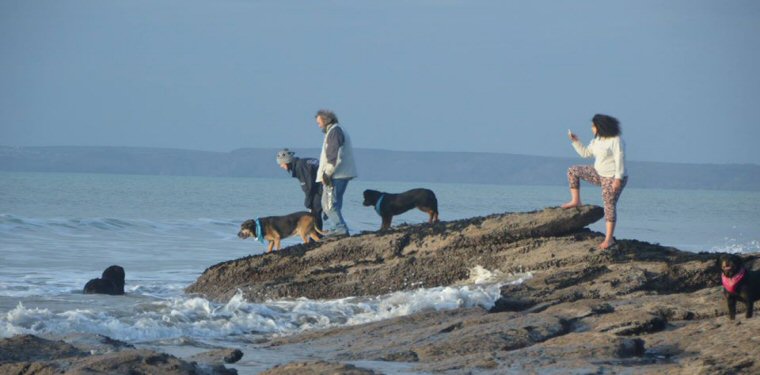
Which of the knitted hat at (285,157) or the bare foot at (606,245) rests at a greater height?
the knitted hat at (285,157)

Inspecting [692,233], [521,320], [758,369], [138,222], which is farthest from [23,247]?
[692,233]

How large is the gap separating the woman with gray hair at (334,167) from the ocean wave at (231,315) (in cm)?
290

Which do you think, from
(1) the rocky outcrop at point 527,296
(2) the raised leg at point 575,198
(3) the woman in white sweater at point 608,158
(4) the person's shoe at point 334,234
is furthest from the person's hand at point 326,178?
(3) the woman in white sweater at point 608,158

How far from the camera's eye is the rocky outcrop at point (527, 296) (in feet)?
27.2

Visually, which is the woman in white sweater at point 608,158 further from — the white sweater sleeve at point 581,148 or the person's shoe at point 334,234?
the person's shoe at point 334,234

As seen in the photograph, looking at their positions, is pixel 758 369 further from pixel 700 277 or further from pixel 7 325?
pixel 7 325

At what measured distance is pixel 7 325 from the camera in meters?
11.5

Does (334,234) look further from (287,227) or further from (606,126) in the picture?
(606,126)

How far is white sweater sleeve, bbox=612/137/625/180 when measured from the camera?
43.1 feet

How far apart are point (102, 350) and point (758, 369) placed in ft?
16.2

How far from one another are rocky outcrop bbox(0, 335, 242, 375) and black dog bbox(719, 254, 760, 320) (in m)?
4.31

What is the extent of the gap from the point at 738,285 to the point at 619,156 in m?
3.66

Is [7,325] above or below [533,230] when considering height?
below

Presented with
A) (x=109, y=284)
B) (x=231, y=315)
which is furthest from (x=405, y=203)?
(x=231, y=315)
